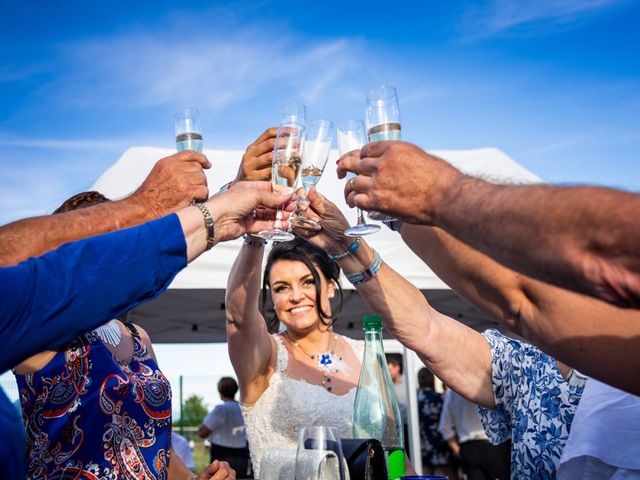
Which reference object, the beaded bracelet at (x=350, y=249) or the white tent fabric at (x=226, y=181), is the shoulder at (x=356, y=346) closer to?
the beaded bracelet at (x=350, y=249)

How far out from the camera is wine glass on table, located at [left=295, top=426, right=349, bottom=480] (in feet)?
5.11

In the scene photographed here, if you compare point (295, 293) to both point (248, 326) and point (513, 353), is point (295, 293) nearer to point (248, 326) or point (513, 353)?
point (248, 326)

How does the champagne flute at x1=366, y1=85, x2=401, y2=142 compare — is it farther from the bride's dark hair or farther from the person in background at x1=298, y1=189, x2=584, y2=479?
the bride's dark hair

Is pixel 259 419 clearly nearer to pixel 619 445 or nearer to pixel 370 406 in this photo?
pixel 370 406

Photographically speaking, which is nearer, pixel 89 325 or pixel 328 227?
pixel 89 325

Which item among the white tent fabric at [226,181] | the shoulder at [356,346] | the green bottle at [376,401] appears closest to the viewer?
the green bottle at [376,401]

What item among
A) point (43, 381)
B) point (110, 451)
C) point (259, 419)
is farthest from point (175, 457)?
point (43, 381)

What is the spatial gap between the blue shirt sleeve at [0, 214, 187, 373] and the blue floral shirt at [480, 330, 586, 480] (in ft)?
4.61

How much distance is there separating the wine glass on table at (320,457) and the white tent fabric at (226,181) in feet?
12.9

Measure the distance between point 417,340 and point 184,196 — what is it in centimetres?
109

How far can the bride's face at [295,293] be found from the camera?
3.35 m

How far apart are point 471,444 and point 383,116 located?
21.7 ft

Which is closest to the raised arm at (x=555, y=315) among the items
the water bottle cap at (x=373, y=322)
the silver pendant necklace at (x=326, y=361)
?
the water bottle cap at (x=373, y=322)

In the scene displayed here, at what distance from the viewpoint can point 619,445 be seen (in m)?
1.84
